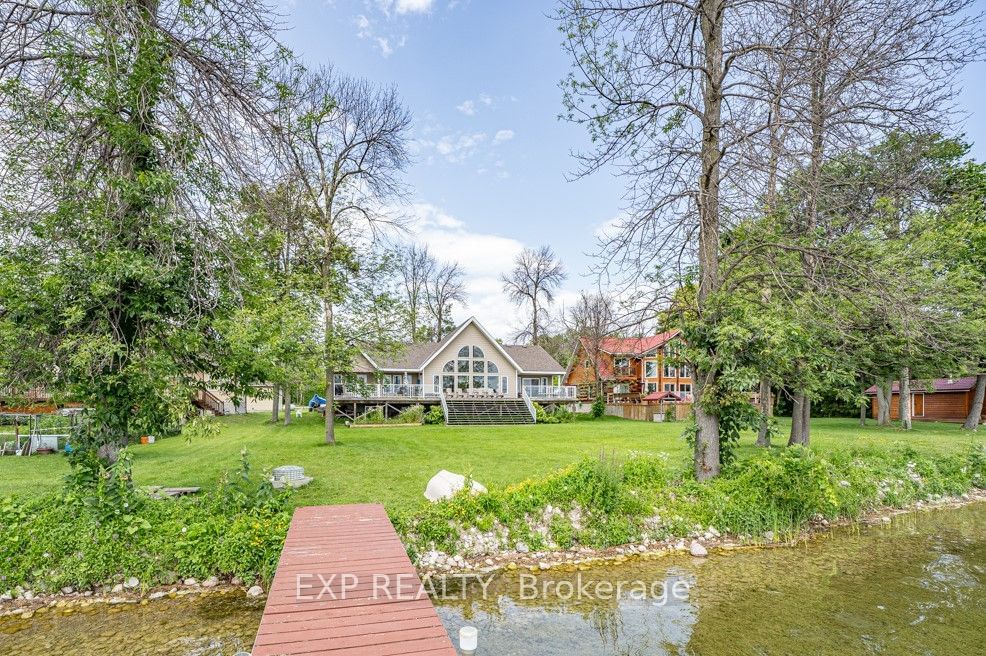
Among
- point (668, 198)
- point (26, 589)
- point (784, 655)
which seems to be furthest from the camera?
point (668, 198)

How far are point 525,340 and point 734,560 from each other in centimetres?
3294

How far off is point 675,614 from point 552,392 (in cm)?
2290

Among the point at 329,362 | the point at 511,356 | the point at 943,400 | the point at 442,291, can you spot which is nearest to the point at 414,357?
the point at 511,356

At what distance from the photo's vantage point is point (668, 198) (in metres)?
8.16

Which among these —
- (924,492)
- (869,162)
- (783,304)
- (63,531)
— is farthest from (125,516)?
(924,492)

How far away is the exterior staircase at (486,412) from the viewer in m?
23.4

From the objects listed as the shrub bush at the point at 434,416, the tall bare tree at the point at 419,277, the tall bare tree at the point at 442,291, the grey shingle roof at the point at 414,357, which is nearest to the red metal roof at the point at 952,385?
the shrub bush at the point at 434,416

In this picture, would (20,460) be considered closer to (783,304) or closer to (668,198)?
(668,198)

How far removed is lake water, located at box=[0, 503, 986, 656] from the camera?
182 inches

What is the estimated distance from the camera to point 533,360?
30156 millimetres

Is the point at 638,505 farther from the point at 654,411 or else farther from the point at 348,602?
the point at 654,411

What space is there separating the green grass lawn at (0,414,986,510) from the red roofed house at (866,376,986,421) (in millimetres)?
6138

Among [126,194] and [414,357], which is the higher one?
[126,194]

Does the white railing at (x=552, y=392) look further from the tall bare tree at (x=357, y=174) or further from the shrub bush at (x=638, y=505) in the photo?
the shrub bush at (x=638, y=505)
